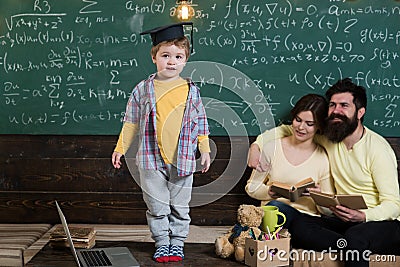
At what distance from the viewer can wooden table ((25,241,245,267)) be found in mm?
2381

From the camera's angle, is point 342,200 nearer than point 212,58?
Yes

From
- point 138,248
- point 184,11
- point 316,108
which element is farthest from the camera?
point 184,11

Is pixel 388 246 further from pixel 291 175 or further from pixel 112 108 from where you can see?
pixel 112 108

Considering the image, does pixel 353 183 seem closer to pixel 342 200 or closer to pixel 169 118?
pixel 342 200

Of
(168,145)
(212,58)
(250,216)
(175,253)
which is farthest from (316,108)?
(175,253)

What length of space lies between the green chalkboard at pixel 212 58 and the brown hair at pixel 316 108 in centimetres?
26

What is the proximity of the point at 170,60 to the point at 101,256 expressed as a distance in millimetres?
834

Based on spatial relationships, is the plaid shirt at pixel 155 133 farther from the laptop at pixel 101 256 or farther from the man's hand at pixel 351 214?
the man's hand at pixel 351 214

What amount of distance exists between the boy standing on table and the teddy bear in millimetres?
167

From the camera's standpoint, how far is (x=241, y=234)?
2.47 meters

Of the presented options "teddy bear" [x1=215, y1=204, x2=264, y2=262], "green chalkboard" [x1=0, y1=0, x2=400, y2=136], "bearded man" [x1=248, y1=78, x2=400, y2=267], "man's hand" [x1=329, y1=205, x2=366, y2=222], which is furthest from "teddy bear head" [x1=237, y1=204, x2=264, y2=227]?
"green chalkboard" [x1=0, y1=0, x2=400, y2=136]

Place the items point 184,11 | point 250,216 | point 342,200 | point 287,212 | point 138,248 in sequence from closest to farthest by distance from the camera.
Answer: point 250,216 → point 138,248 → point 342,200 → point 287,212 → point 184,11

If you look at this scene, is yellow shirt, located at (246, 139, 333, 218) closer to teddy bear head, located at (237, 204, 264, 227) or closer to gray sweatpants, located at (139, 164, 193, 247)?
teddy bear head, located at (237, 204, 264, 227)

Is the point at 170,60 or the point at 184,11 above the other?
the point at 184,11
